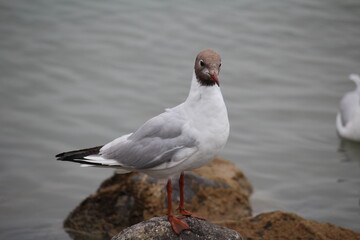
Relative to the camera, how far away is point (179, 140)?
4.47 metres

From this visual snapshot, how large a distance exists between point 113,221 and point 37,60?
6776mm

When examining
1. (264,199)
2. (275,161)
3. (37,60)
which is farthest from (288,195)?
A: (37,60)

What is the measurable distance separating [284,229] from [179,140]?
1.69 meters

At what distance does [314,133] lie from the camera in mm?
10367

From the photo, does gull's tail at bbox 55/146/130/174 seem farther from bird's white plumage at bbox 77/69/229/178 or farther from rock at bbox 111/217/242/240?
rock at bbox 111/217/242/240

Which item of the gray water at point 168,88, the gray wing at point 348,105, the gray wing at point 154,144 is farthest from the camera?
the gray wing at point 348,105

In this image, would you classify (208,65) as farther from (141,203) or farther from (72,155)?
(141,203)

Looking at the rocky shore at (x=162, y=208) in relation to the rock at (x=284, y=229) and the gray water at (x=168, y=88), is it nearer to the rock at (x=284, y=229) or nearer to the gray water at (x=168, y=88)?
the rock at (x=284, y=229)

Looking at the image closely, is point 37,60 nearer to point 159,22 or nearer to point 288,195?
point 159,22

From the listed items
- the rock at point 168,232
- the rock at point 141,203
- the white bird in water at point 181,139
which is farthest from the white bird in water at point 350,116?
the white bird in water at point 181,139

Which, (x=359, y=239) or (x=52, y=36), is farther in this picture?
(x=52, y=36)

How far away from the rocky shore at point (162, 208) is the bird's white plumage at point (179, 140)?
126 centimetres

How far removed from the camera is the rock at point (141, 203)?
19.9 ft

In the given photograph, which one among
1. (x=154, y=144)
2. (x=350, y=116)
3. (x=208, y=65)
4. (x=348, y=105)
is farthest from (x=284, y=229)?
(x=348, y=105)
